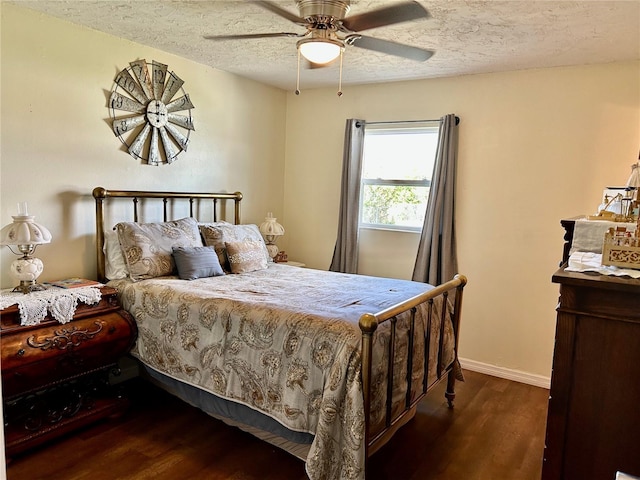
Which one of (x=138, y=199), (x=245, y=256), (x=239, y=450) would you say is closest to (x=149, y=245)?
(x=138, y=199)

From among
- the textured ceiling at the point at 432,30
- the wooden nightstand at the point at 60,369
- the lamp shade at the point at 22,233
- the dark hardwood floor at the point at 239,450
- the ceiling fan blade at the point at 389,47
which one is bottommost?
the dark hardwood floor at the point at 239,450

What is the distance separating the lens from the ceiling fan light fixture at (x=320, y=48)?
2.16 metres

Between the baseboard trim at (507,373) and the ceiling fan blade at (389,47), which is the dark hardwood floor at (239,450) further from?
the ceiling fan blade at (389,47)

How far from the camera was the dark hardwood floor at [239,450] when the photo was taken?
2248mm

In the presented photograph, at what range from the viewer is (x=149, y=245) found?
118 inches

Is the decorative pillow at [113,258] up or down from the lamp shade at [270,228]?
down

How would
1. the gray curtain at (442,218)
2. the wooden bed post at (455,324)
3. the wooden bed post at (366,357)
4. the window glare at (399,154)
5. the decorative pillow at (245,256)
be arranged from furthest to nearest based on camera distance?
the window glare at (399,154), the gray curtain at (442,218), the decorative pillow at (245,256), the wooden bed post at (455,324), the wooden bed post at (366,357)

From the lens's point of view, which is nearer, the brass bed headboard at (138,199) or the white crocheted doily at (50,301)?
the white crocheted doily at (50,301)

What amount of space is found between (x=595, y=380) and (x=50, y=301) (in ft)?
8.09

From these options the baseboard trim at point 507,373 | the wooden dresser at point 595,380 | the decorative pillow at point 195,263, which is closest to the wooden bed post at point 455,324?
the baseboard trim at point 507,373

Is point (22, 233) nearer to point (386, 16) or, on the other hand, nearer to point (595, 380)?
point (386, 16)

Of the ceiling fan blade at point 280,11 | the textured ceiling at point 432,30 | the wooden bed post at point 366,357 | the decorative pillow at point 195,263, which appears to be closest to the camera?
the wooden bed post at point 366,357

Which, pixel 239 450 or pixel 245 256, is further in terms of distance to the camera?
pixel 245 256

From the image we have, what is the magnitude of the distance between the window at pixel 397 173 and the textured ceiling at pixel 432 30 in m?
0.59
